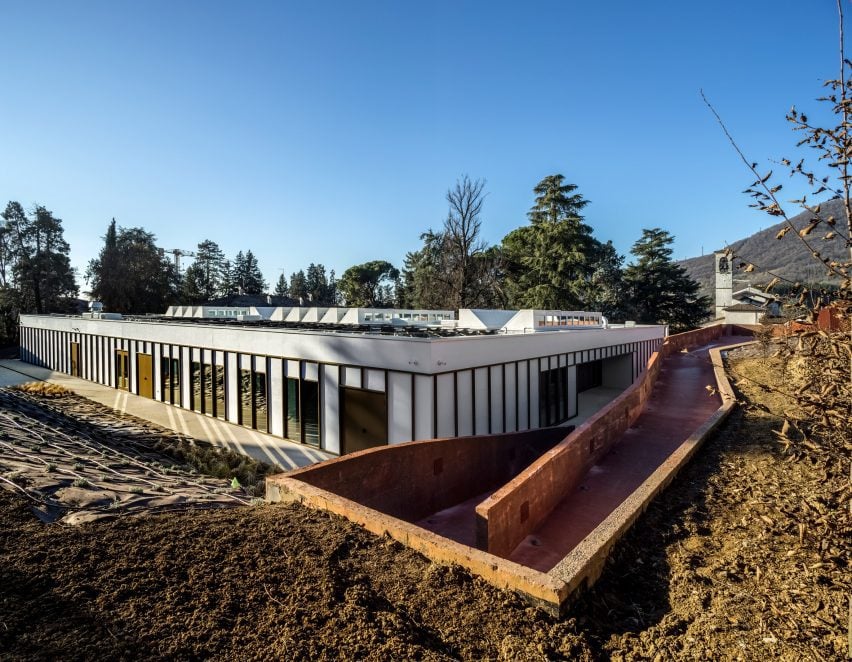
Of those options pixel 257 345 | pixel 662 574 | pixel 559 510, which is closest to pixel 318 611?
pixel 662 574

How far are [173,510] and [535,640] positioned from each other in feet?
11.6

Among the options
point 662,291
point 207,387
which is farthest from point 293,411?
point 662,291

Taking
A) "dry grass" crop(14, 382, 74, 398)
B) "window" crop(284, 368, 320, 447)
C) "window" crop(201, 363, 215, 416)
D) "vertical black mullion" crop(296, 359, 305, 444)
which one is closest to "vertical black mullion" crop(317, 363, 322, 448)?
Result: "window" crop(284, 368, 320, 447)

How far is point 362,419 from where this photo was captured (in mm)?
10109

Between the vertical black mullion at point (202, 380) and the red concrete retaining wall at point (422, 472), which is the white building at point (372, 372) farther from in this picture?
the red concrete retaining wall at point (422, 472)

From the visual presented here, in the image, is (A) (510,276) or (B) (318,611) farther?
(A) (510,276)

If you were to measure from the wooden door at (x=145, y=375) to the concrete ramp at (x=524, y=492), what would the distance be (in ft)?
43.3

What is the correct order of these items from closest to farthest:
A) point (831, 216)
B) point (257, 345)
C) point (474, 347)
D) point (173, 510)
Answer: point (831, 216) < point (173, 510) < point (474, 347) < point (257, 345)

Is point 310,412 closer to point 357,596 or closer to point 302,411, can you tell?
point 302,411

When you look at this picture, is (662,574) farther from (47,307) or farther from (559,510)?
(47,307)

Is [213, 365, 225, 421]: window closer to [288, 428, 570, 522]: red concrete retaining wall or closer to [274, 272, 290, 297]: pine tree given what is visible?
[288, 428, 570, 522]: red concrete retaining wall

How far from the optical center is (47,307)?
41375mm

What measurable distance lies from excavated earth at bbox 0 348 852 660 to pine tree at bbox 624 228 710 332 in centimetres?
3943

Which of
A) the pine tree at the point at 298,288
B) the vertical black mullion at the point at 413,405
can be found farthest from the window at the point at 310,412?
the pine tree at the point at 298,288
